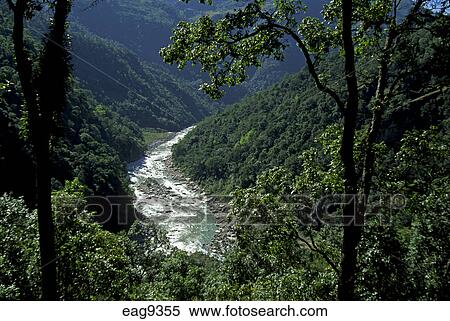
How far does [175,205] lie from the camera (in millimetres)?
62125

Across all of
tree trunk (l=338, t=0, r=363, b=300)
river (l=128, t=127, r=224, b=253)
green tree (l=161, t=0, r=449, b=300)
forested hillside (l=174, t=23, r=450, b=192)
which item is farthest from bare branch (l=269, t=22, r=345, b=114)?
forested hillside (l=174, t=23, r=450, b=192)

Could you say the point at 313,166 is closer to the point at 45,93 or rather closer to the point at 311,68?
the point at 311,68

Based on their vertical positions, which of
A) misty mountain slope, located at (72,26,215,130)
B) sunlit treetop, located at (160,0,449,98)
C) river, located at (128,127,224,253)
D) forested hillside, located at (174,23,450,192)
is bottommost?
river, located at (128,127,224,253)

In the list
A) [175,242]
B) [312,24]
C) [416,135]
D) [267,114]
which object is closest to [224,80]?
[312,24]

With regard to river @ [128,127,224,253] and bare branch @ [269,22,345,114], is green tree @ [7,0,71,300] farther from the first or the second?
river @ [128,127,224,253]

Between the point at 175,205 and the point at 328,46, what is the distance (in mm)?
57312

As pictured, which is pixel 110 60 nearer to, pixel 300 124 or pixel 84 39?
pixel 84 39

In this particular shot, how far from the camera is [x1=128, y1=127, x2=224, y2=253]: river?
49.8 metres

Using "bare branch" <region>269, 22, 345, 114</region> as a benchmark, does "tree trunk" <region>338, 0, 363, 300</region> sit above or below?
below

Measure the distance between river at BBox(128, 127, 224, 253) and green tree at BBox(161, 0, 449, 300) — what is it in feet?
132

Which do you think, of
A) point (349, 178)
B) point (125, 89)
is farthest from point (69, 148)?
point (125, 89)

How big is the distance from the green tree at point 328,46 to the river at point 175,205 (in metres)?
40.2

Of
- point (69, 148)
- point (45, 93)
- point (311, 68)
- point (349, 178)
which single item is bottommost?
point (349, 178)

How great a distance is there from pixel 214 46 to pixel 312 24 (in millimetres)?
1522
